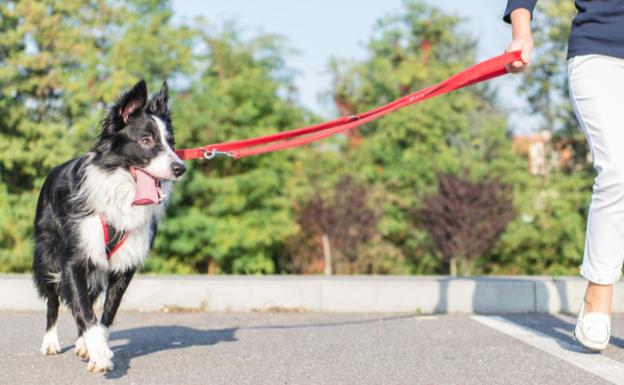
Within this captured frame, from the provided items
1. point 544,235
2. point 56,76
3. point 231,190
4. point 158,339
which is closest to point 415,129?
point 544,235

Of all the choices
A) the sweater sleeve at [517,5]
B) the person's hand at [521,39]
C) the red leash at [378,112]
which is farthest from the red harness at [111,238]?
the sweater sleeve at [517,5]

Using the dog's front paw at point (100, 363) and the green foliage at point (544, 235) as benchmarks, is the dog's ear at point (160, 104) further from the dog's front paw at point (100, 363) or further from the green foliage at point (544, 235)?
the green foliage at point (544, 235)

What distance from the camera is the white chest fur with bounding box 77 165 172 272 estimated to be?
13.8ft

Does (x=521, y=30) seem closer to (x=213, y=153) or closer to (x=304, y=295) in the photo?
(x=213, y=153)

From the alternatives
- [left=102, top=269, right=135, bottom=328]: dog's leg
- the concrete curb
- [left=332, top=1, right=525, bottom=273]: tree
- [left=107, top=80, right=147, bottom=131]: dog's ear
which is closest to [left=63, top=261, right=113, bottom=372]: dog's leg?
[left=102, top=269, right=135, bottom=328]: dog's leg

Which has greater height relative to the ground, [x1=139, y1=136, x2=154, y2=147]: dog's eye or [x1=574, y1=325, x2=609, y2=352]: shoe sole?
[x1=139, y1=136, x2=154, y2=147]: dog's eye

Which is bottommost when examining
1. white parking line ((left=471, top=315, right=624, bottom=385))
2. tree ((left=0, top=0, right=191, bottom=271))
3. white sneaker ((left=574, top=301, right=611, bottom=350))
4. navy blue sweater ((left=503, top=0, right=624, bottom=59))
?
white parking line ((left=471, top=315, right=624, bottom=385))

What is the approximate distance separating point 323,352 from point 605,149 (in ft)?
7.12

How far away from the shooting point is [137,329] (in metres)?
6.01

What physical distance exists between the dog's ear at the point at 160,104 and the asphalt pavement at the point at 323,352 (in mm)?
1581

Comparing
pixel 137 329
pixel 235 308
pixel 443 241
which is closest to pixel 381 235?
pixel 443 241

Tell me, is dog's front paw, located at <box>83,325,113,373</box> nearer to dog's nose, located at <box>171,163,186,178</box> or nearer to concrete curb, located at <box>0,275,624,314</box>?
dog's nose, located at <box>171,163,186,178</box>

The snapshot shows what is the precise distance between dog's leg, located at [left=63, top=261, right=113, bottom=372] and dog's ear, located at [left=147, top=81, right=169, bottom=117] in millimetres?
1093

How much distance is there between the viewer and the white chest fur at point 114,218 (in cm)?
421
